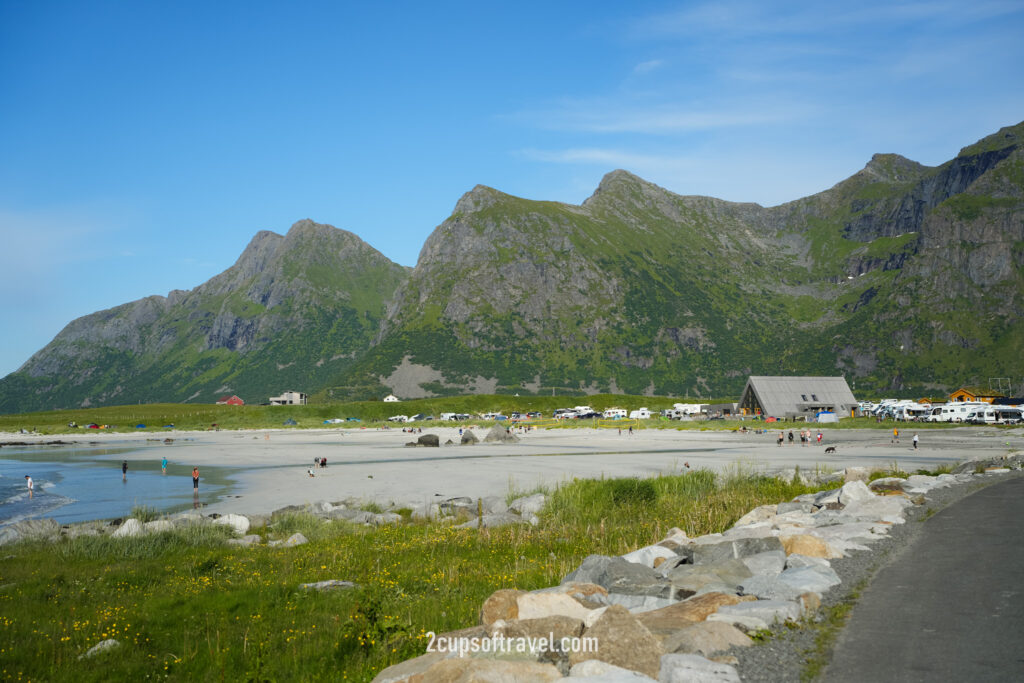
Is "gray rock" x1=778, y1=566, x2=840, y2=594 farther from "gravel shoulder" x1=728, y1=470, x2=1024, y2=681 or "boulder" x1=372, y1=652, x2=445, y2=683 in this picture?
"boulder" x1=372, y1=652, x2=445, y2=683

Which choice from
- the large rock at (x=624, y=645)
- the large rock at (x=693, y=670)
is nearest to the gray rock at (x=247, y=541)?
the large rock at (x=624, y=645)

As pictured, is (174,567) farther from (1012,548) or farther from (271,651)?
(1012,548)

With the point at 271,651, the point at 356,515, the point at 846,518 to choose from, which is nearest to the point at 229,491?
the point at 356,515

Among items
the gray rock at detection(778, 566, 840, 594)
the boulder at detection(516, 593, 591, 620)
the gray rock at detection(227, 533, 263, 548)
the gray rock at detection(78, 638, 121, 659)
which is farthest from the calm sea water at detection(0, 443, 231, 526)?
the gray rock at detection(778, 566, 840, 594)

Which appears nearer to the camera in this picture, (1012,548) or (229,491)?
(1012,548)

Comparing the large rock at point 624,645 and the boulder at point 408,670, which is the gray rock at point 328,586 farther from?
the large rock at point 624,645

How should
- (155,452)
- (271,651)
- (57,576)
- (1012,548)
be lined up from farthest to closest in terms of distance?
(155,452) < (57,576) < (1012,548) < (271,651)

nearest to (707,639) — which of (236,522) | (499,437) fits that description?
(236,522)

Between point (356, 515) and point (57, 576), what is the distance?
1048 cm

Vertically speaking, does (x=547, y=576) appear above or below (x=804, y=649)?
below

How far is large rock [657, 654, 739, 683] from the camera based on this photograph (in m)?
6.65

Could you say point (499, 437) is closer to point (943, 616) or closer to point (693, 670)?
point (943, 616)

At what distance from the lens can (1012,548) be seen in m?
12.8

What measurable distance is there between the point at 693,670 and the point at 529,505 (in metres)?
17.5
